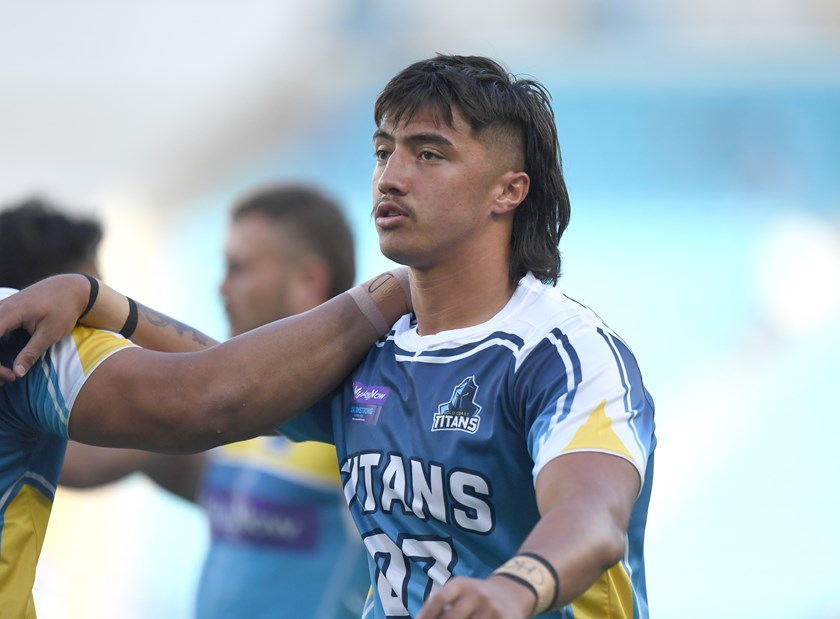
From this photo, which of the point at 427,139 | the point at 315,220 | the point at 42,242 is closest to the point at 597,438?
the point at 427,139

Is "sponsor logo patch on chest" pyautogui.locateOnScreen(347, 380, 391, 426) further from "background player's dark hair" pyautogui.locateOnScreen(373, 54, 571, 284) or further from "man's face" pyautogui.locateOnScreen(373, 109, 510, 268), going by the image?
"background player's dark hair" pyautogui.locateOnScreen(373, 54, 571, 284)

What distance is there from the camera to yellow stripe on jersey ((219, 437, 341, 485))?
488cm

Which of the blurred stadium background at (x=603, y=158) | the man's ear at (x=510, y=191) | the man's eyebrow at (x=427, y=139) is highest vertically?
the man's eyebrow at (x=427, y=139)

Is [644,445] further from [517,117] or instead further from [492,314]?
[517,117]

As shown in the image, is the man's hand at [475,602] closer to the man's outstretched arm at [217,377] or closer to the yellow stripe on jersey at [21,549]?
the man's outstretched arm at [217,377]

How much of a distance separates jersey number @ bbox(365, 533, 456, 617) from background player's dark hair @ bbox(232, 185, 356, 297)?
2382mm

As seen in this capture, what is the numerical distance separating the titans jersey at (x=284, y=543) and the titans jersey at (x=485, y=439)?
Result: 1661 millimetres

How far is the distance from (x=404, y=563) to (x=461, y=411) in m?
0.41

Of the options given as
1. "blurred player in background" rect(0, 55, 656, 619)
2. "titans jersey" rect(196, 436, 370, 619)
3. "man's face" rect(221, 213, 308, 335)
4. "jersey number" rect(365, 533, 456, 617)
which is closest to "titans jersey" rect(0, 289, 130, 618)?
"blurred player in background" rect(0, 55, 656, 619)

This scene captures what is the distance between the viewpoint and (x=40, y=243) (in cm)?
403

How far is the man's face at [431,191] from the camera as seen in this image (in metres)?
3.09

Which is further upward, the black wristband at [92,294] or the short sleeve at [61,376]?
the black wristband at [92,294]

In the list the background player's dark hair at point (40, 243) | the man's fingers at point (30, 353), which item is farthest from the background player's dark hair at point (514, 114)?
the background player's dark hair at point (40, 243)

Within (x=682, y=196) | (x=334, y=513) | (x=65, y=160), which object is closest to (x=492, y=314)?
(x=334, y=513)
